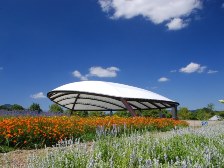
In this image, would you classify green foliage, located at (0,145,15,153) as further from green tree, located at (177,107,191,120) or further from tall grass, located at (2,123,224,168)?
green tree, located at (177,107,191,120)

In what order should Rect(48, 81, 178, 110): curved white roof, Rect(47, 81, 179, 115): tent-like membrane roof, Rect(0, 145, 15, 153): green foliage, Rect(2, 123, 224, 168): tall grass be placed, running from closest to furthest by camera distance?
Rect(2, 123, 224, 168): tall grass, Rect(0, 145, 15, 153): green foliage, Rect(47, 81, 179, 115): tent-like membrane roof, Rect(48, 81, 178, 110): curved white roof

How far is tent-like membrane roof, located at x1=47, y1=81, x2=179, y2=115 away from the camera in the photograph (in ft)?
79.1

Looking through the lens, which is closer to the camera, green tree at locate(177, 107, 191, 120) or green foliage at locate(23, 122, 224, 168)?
green foliage at locate(23, 122, 224, 168)

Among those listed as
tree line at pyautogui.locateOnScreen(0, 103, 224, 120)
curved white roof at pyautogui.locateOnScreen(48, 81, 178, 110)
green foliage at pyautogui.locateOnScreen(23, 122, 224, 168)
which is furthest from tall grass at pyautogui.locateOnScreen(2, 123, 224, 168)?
tree line at pyautogui.locateOnScreen(0, 103, 224, 120)

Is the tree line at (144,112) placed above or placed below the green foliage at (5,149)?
above

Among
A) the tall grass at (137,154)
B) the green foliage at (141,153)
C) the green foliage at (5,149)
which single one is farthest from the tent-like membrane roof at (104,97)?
the green foliage at (141,153)

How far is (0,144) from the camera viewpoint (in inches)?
391

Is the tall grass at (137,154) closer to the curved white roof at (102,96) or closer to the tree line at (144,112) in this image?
the curved white roof at (102,96)

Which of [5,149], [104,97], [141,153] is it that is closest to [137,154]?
[141,153]

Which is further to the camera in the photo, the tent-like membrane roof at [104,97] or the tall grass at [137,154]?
the tent-like membrane roof at [104,97]

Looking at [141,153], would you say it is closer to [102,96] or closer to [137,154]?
[137,154]

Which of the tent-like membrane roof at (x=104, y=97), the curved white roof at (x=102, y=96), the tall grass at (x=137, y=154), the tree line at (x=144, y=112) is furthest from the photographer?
the tree line at (x=144, y=112)

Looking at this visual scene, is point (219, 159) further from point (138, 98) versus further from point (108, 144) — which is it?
point (138, 98)

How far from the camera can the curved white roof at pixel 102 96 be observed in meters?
24.2
